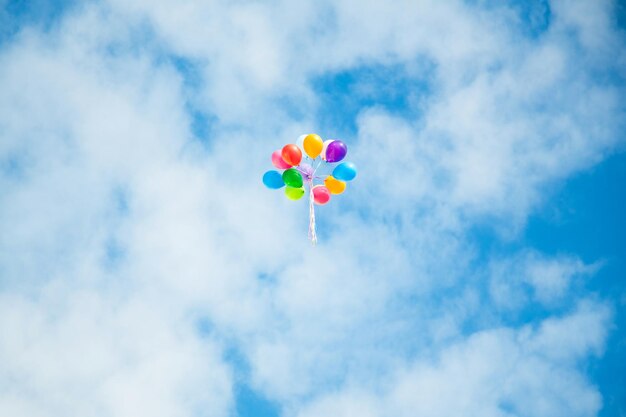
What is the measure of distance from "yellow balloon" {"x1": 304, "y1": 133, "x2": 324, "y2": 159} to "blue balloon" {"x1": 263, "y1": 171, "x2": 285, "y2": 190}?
0.59 meters

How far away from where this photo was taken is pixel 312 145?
24.4 ft

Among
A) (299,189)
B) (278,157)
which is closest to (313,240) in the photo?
(299,189)

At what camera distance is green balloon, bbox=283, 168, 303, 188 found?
7398 mm

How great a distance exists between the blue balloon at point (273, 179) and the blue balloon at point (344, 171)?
870 millimetres

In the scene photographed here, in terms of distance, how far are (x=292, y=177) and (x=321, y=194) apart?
59 centimetres

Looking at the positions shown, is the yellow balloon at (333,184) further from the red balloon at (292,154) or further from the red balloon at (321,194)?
the red balloon at (292,154)

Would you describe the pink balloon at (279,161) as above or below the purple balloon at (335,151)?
below

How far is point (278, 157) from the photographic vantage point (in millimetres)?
7480

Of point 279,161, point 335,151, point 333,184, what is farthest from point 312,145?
point 333,184

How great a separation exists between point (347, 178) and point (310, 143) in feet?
2.63

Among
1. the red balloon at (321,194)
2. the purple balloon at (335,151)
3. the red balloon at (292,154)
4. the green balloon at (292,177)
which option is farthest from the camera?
A: the red balloon at (321,194)

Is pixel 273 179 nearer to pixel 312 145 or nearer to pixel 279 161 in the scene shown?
pixel 279 161

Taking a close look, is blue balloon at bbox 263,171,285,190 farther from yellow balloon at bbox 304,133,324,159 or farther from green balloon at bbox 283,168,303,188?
yellow balloon at bbox 304,133,324,159

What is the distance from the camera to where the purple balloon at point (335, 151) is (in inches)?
296
